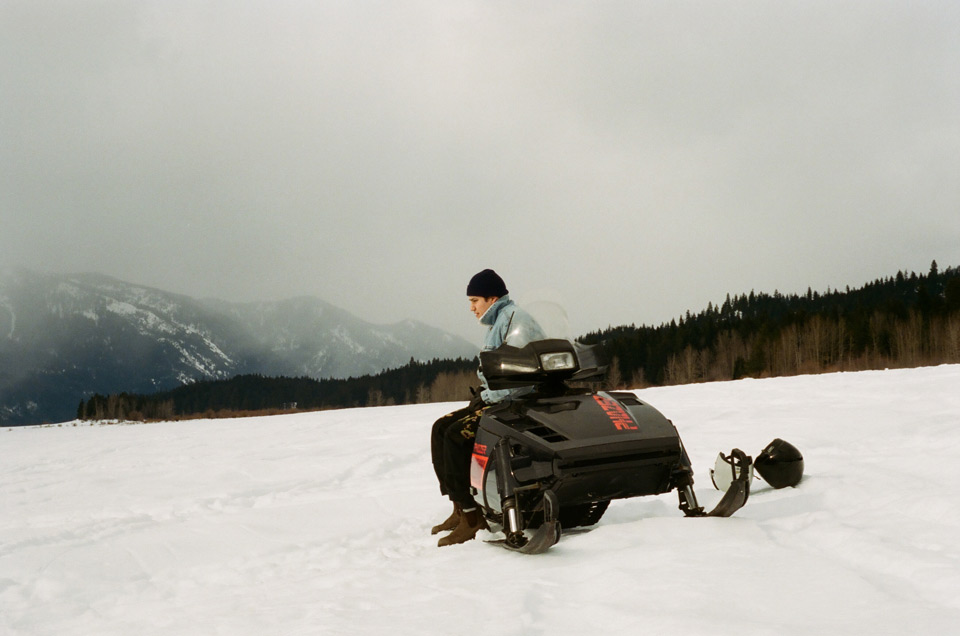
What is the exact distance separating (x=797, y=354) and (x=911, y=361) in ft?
34.0

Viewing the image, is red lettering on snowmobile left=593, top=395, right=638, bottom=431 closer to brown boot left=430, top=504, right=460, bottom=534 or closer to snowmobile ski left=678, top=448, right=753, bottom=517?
snowmobile ski left=678, top=448, right=753, bottom=517

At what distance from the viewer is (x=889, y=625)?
2.15 m

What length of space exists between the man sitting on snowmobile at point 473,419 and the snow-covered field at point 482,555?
0.37 meters

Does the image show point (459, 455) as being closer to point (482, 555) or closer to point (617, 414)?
point (482, 555)

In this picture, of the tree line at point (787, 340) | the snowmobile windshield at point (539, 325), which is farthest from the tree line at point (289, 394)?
the snowmobile windshield at point (539, 325)

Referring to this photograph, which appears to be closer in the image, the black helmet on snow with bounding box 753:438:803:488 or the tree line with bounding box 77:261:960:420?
the black helmet on snow with bounding box 753:438:803:488

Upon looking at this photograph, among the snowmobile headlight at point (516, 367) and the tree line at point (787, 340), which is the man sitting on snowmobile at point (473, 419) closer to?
the snowmobile headlight at point (516, 367)

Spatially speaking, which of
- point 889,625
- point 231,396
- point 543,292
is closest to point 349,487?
point 543,292

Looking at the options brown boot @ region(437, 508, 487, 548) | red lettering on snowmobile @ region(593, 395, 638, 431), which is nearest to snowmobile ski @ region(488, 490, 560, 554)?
red lettering on snowmobile @ region(593, 395, 638, 431)

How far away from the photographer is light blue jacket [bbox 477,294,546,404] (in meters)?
4.36

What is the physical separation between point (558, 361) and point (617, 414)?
55cm

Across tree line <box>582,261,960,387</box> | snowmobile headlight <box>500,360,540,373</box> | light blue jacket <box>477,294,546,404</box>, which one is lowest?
snowmobile headlight <box>500,360,540,373</box>

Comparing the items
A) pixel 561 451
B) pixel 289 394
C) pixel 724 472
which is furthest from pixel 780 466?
pixel 289 394

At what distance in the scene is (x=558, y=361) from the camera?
4.09 meters
